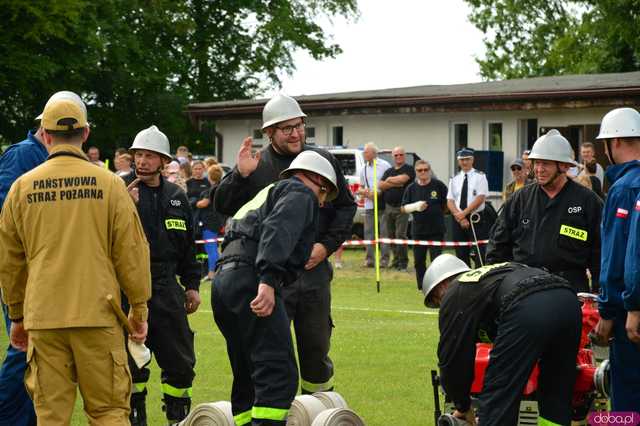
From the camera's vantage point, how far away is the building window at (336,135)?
33.3 meters

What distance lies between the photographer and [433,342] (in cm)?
1360

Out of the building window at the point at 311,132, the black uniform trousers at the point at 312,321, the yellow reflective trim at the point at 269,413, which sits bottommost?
the yellow reflective trim at the point at 269,413

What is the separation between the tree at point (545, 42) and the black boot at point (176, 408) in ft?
120

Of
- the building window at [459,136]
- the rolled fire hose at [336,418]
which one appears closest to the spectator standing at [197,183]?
the building window at [459,136]

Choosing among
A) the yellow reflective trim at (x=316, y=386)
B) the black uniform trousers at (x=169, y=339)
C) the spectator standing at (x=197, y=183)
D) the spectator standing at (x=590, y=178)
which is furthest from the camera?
the spectator standing at (x=197, y=183)

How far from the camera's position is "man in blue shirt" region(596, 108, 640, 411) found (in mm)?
7062

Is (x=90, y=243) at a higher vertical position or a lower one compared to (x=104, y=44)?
lower

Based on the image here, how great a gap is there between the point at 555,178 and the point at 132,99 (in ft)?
138

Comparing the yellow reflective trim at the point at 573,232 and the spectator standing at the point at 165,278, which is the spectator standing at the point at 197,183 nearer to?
the spectator standing at the point at 165,278

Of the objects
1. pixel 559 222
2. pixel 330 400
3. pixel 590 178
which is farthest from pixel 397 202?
pixel 330 400

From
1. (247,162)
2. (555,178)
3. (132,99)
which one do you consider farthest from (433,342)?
(132,99)

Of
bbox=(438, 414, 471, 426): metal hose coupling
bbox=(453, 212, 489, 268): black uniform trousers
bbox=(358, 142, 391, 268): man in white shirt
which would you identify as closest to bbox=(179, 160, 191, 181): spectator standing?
bbox=(358, 142, 391, 268): man in white shirt

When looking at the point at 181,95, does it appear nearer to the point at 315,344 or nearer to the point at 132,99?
the point at 132,99

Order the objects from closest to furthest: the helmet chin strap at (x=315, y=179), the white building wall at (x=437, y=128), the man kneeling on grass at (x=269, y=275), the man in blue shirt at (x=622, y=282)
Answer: the man in blue shirt at (x=622, y=282), the man kneeling on grass at (x=269, y=275), the helmet chin strap at (x=315, y=179), the white building wall at (x=437, y=128)
